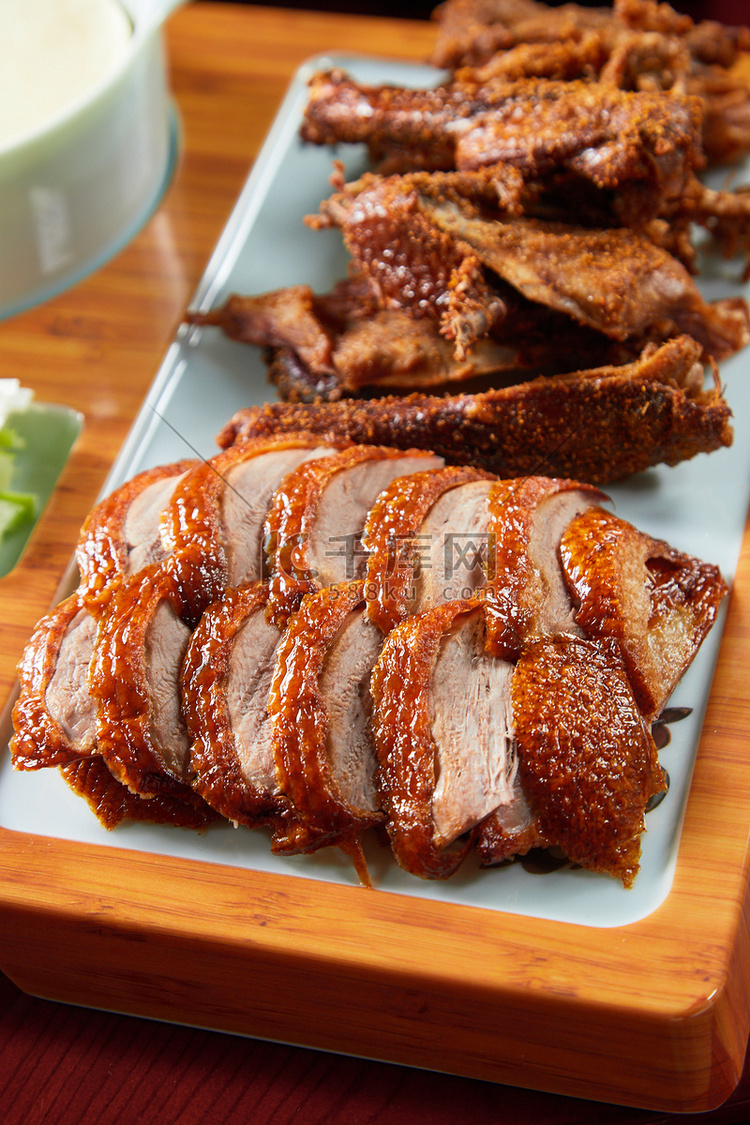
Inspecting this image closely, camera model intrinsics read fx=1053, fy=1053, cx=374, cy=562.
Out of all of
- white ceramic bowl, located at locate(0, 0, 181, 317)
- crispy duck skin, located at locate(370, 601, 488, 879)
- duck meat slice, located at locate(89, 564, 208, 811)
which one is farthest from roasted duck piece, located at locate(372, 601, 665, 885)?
white ceramic bowl, located at locate(0, 0, 181, 317)

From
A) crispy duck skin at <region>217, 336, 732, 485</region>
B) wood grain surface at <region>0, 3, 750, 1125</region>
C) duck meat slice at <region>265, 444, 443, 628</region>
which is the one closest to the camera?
wood grain surface at <region>0, 3, 750, 1125</region>

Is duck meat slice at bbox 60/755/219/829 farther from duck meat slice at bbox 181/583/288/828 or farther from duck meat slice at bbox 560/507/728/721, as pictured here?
duck meat slice at bbox 560/507/728/721

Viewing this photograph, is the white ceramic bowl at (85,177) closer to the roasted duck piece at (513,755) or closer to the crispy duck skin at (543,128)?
the crispy duck skin at (543,128)

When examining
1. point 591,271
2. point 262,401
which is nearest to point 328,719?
point 262,401

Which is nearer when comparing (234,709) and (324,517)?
(234,709)

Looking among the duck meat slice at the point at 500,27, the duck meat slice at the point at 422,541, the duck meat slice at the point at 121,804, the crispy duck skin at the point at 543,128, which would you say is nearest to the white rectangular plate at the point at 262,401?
the duck meat slice at the point at 121,804

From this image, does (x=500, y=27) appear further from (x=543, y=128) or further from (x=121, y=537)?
(x=121, y=537)

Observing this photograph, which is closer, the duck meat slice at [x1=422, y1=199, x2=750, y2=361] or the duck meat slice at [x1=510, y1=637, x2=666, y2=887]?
the duck meat slice at [x1=510, y1=637, x2=666, y2=887]

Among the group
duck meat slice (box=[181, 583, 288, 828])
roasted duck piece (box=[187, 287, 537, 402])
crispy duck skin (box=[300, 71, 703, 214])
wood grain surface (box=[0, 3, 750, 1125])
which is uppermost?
crispy duck skin (box=[300, 71, 703, 214])
